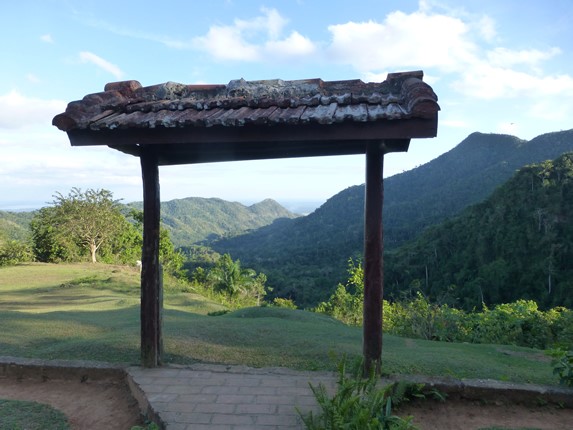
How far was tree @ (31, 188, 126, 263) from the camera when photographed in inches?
899

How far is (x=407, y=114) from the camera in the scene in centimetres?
355

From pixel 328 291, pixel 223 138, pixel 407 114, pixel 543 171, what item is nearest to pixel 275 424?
pixel 223 138

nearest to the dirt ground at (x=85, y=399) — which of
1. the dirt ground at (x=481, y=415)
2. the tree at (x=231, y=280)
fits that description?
the dirt ground at (x=481, y=415)

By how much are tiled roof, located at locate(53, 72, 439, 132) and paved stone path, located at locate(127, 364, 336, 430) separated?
249 cm

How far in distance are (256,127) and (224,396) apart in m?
2.55

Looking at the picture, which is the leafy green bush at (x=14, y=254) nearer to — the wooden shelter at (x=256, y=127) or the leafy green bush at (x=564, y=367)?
the wooden shelter at (x=256, y=127)

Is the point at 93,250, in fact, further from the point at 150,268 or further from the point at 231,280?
the point at 150,268

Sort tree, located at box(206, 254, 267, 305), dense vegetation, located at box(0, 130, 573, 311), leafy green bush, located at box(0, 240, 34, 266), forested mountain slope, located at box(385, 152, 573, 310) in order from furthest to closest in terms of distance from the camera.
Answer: forested mountain slope, located at box(385, 152, 573, 310) < dense vegetation, located at box(0, 130, 573, 311) < leafy green bush, located at box(0, 240, 34, 266) < tree, located at box(206, 254, 267, 305)

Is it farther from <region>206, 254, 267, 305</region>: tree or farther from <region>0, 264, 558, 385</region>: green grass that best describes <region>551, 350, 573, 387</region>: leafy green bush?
<region>206, 254, 267, 305</region>: tree

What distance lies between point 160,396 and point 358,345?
293 cm

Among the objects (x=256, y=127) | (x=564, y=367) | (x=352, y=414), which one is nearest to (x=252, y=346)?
(x=352, y=414)

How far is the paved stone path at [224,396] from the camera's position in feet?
11.6

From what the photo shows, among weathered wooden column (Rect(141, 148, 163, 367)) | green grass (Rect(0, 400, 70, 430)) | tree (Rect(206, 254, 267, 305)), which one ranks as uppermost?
weathered wooden column (Rect(141, 148, 163, 367))

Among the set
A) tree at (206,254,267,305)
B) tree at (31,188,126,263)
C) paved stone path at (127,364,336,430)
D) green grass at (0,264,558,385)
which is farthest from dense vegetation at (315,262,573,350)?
tree at (31,188,126,263)
